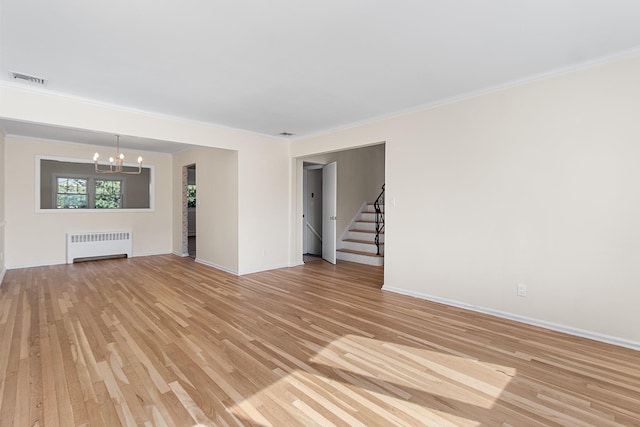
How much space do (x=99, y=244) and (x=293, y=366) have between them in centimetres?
646

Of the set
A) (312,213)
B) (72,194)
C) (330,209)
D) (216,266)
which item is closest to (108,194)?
(72,194)

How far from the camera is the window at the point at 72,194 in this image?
6.50 meters

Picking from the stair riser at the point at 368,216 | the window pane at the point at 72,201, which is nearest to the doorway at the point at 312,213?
the stair riser at the point at 368,216

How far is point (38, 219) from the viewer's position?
6.13 m

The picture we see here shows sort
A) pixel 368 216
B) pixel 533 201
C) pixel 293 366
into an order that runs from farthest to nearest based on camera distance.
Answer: pixel 368 216 → pixel 533 201 → pixel 293 366

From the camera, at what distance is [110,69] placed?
2889 millimetres

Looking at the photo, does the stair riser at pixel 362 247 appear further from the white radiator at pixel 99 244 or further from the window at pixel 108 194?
the window at pixel 108 194

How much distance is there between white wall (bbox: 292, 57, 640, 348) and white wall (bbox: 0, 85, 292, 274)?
8.15ft

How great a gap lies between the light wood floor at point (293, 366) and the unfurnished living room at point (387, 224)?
0.07 feet

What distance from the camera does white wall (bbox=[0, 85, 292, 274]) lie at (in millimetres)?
3377

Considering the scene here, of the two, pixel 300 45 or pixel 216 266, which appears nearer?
pixel 300 45

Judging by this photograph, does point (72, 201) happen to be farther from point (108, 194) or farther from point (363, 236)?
point (363, 236)

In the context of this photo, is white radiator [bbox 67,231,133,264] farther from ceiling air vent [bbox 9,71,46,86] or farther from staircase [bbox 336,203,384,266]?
staircase [bbox 336,203,384,266]

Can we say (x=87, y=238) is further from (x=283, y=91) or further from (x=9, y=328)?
(x=283, y=91)
